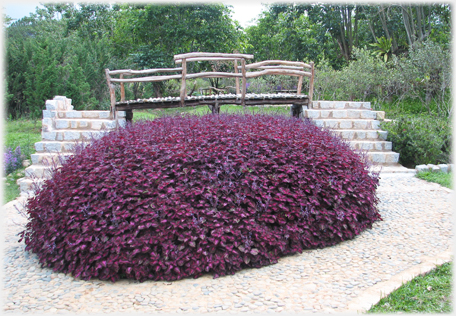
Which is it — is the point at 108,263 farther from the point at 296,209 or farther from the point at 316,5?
the point at 316,5

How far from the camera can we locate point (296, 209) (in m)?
3.54

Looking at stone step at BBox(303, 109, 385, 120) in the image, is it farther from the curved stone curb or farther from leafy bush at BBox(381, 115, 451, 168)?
the curved stone curb

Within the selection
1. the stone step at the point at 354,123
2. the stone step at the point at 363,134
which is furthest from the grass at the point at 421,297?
the stone step at the point at 354,123

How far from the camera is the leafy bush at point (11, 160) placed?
22.8 feet

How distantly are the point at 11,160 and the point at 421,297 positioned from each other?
7.13 metres

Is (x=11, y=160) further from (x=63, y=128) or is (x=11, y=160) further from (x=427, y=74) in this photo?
(x=427, y=74)

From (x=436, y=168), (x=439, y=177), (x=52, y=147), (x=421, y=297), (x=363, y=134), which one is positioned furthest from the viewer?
(x=363, y=134)

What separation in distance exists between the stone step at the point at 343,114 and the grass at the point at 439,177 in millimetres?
2153

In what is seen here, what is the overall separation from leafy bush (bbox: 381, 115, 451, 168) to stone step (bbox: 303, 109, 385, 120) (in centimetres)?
57

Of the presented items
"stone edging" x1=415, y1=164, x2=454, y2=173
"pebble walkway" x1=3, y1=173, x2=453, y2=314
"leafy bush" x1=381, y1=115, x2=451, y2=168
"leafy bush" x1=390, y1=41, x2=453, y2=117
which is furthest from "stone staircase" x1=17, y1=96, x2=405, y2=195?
"leafy bush" x1=390, y1=41, x2=453, y2=117

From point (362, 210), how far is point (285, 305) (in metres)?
1.80

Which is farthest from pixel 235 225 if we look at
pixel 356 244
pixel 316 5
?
pixel 316 5

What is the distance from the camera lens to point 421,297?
8.87ft

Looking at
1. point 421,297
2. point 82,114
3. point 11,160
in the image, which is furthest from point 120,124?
point 421,297
